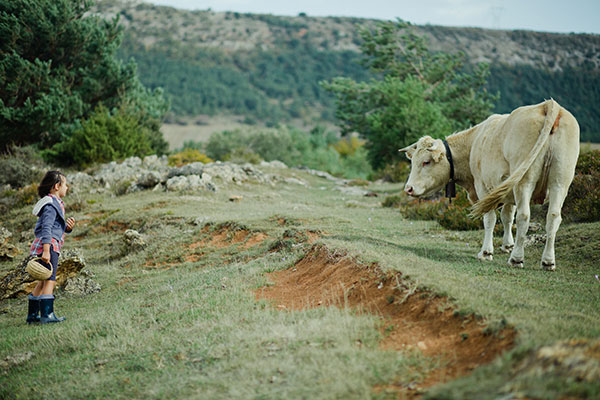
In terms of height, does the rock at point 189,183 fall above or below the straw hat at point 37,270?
below

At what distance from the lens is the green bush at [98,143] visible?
28.4 metres

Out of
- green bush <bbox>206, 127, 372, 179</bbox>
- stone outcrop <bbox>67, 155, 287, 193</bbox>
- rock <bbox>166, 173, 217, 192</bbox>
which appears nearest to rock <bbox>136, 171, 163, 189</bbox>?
stone outcrop <bbox>67, 155, 287, 193</bbox>

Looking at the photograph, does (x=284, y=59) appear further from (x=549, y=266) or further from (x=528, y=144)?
(x=549, y=266)

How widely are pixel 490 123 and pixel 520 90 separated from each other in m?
103

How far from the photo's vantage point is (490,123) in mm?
8617

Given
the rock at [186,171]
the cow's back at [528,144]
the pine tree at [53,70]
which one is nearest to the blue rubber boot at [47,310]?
the cow's back at [528,144]

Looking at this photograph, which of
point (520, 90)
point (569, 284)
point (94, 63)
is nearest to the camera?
point (569, 284)

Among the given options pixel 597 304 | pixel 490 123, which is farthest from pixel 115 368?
pixel 490 123

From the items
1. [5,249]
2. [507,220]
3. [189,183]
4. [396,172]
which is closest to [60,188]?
[5,249]

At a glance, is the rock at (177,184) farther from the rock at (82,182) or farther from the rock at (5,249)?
the rock at (5,249)

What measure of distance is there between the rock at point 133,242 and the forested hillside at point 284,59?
76.6m

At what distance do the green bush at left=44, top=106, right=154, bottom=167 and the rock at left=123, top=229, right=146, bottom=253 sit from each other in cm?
1716

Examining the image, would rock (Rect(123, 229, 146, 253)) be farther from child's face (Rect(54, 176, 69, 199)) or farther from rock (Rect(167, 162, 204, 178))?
rock (Rect(167, 162, 204, 178))

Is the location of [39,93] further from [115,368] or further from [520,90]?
[520,90]
